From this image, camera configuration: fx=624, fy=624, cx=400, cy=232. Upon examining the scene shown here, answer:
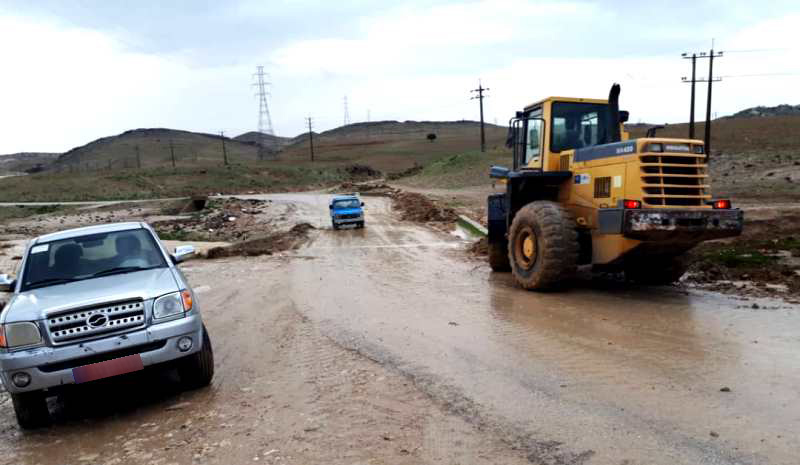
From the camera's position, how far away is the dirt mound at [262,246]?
18031 mm

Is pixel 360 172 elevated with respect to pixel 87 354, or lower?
lower

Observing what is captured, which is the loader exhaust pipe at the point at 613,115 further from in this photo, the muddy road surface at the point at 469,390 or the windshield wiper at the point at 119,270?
the windshield wiper at the point at 119,270

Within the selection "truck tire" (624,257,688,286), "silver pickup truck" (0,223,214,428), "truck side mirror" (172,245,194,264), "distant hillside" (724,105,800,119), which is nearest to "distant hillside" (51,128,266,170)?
"distant hillside" (724,105,800,119)

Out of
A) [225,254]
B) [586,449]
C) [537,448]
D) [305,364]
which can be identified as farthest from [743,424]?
[225,254]

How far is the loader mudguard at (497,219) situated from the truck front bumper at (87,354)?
328 inches

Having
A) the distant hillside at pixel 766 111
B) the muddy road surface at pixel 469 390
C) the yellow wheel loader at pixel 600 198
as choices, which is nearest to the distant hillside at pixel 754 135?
the yellow wheel loader at pixel 600 198

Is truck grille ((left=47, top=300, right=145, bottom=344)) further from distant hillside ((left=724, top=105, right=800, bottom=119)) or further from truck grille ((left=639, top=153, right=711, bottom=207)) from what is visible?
distant hillside ((left=724, top=105, right=800, bottom=119))

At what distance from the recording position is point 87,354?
5832mm

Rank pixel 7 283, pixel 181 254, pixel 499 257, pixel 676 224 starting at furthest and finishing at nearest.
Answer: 1. pixel 499 257
2. pixel 676 224
3. pixel 181 254
4. pixel 7 283

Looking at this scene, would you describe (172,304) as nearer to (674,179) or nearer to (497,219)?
(674,179)

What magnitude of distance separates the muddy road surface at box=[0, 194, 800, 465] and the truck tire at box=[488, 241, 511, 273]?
2.69 meters

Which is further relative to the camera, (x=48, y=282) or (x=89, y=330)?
(x=48, y=282)

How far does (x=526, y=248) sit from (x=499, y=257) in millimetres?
2407

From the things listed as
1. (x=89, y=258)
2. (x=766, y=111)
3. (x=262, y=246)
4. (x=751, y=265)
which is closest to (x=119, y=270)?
(x=89, y=258)
